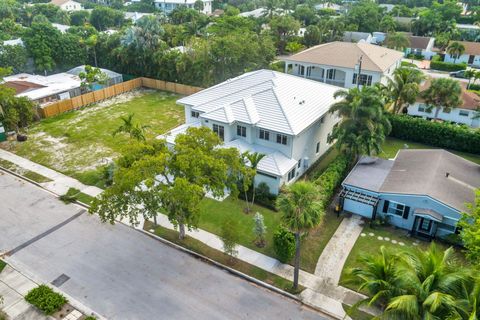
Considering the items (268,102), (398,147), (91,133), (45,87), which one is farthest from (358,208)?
(45,87)

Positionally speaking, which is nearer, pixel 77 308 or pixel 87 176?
pixel 77 308

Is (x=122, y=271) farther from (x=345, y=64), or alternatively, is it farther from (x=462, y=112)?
(x=462, y=112)

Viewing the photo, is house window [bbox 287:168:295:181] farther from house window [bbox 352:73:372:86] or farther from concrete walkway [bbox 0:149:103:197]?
house window [bbox 352:73:372:86]

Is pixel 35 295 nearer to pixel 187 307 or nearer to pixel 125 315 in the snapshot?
pixel 125 315

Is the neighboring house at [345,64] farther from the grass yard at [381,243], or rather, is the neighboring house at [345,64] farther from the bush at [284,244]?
the bush at [284,244]

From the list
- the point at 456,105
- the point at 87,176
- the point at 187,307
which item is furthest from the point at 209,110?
the point at 456,105

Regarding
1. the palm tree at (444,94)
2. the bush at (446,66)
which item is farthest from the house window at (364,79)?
the bush at (446,66)

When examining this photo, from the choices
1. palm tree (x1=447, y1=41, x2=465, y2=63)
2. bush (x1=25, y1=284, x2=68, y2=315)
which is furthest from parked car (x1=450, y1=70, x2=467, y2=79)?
bush (x1=25, y1=284, x2=68, y2=315)
